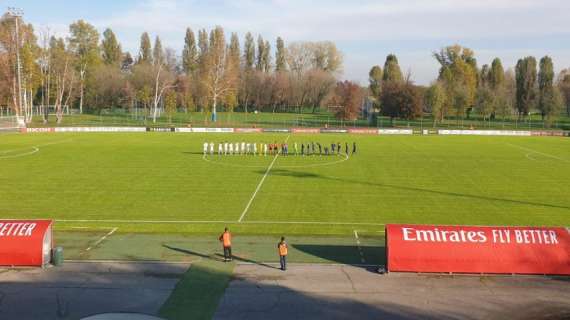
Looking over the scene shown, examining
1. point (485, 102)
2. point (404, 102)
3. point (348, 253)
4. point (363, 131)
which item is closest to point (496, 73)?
point (485, 102)

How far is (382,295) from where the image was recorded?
635 inches

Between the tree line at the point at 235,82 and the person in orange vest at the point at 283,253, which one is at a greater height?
the tree line at the point at 235,82

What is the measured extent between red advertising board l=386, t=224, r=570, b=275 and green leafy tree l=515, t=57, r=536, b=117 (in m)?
100

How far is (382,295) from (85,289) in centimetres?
877

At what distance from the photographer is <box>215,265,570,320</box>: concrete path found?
581 inches

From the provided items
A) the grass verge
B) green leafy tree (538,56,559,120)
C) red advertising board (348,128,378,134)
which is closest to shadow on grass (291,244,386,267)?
the grass verge

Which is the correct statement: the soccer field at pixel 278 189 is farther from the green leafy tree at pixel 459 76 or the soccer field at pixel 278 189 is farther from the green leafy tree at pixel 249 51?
the green leafy tree at pixel 249 51

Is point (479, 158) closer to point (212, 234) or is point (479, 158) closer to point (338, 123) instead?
point (212, 234)

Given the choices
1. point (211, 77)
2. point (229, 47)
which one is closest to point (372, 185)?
point (211, 77)

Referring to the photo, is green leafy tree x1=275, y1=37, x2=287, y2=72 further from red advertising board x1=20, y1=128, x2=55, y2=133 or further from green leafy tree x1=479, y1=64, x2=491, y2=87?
red advertising board x1=20, y1=128, x2=55, y2=133

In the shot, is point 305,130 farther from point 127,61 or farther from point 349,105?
point 127,61

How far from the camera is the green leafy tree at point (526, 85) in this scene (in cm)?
10943

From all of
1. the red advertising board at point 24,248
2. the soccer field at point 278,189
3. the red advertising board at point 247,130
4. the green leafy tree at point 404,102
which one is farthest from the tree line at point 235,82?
the red advertising board at point 24,248

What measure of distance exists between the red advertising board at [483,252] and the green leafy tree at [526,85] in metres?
100
